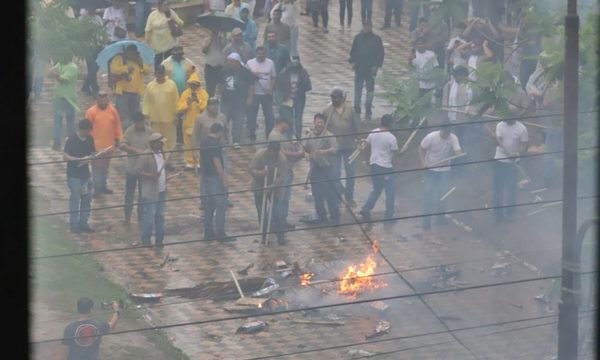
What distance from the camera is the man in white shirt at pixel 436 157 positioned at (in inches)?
730

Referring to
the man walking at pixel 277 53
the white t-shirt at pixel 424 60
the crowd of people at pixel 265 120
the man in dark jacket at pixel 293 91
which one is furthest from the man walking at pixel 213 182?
the man walking at pixel 277 53

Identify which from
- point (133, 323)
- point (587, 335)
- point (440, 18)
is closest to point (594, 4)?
point (440, 18)

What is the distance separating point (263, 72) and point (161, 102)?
1.76m

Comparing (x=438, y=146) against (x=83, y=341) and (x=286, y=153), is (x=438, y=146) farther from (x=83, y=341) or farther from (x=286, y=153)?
(x=83, y=341)

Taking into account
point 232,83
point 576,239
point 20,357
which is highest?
point 232,83

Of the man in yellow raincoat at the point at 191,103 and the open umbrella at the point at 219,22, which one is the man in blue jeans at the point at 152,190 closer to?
the man in yellow raincoat at the point at 191,103

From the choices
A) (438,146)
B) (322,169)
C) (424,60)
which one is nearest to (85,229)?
(322,169)

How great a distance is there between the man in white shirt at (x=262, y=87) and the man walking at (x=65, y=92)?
2.51 meters

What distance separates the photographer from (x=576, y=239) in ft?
37.0

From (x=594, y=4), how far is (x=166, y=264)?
6.29m

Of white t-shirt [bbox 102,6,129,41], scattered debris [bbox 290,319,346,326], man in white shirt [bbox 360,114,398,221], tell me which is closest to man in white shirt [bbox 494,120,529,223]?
man in white shirt [bbox 360,114,398,221]

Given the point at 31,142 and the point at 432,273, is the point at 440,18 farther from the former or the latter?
the point at 31,142

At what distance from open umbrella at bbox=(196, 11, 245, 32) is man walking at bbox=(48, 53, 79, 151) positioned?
84.0 inches

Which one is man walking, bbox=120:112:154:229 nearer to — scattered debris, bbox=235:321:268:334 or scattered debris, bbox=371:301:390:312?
scattered debris, bbox=235:321:268:334
